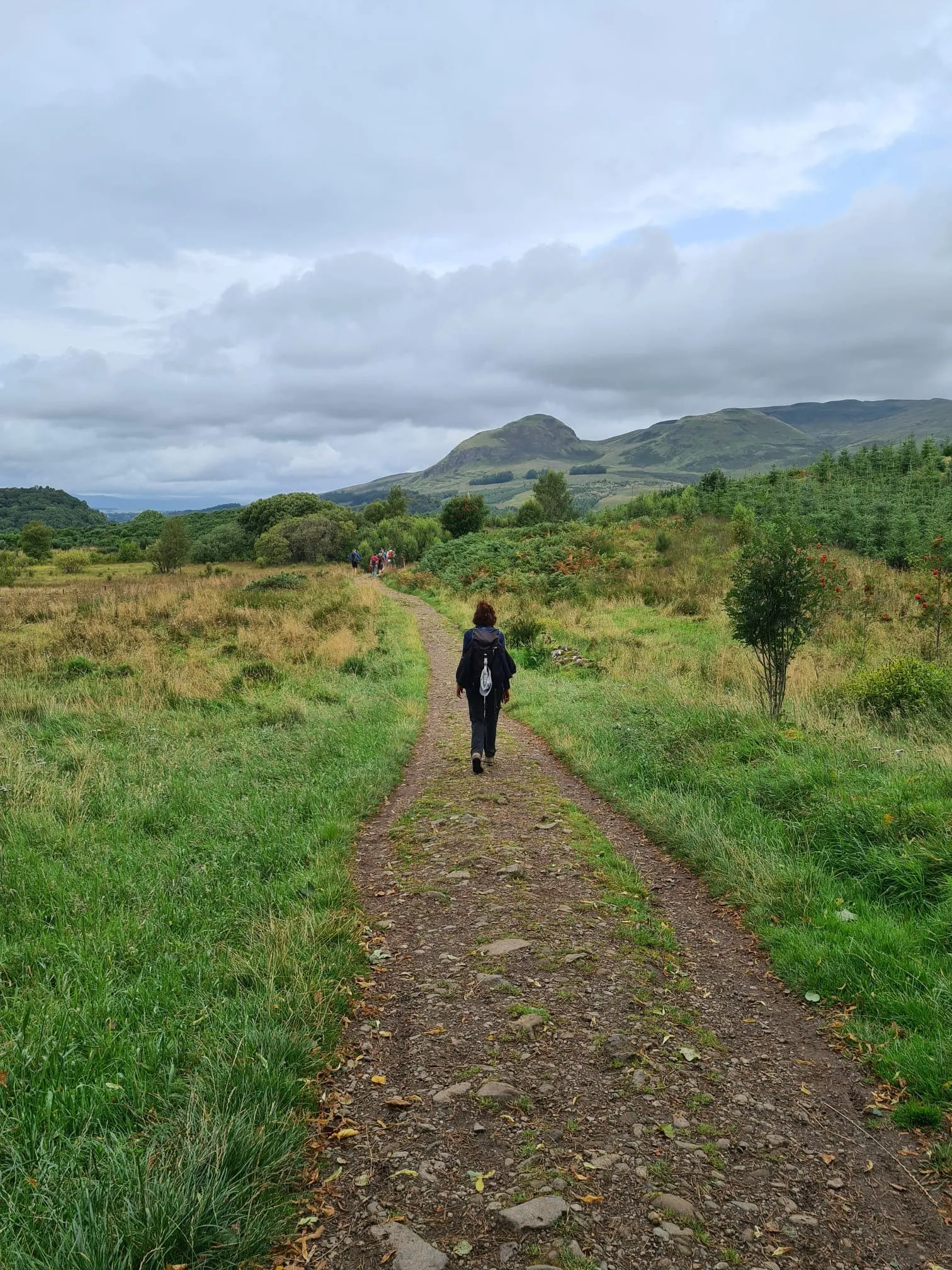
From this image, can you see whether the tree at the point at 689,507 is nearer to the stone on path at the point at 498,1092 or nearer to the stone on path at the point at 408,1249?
the stone on path at the point at 498,1092

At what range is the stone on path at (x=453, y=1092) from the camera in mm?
3627

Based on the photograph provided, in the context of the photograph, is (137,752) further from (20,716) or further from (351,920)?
(351,920)

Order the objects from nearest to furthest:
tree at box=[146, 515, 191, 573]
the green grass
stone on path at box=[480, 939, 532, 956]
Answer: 1. the green grass
2. stone on path at box=[480, 939, 532, 956]
3. tree at box=[146, 515, 191, 573]

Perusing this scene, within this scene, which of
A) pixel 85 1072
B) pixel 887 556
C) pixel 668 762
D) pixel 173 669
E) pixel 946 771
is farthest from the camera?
pixel 887 556

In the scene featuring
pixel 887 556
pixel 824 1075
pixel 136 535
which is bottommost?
pixel 824 1075

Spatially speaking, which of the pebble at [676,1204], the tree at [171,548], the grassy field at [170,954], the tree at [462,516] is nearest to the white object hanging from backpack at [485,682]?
the grassy field at [170,954]

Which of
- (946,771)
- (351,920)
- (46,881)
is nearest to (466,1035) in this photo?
(351,920)

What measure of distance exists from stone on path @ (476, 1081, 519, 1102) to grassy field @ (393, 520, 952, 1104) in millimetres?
2040

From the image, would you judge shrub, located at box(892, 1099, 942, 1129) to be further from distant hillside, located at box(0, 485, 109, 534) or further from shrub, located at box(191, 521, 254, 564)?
distant hillside, located at box(0, 485, 109, 534)

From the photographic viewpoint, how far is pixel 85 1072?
3.58m

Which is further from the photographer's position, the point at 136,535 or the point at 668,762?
the point at 136,535

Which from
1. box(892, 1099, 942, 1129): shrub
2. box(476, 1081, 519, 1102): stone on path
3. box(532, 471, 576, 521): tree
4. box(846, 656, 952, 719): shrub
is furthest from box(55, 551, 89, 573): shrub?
box(892, 1099, 942, 1129): shrub

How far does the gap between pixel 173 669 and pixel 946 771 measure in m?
14.4

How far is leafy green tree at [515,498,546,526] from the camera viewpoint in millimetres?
63375
